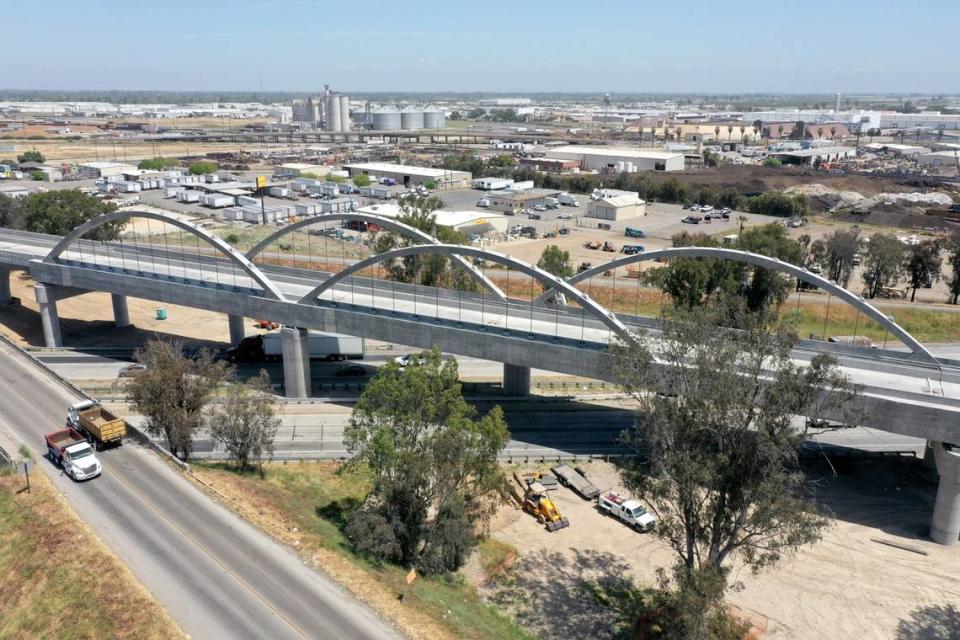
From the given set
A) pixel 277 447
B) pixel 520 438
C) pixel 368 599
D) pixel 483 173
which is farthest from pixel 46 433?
pixel 483 173

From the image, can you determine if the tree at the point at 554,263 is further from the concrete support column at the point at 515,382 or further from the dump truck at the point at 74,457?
the dump truck at the point at 74,457

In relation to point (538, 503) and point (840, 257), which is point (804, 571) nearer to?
point (538, 503)

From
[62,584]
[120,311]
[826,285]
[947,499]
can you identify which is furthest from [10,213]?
[947,499]

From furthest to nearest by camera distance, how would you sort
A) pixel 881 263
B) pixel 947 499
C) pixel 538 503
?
pixel 881 263
pixel 538 503
pixel 947 499

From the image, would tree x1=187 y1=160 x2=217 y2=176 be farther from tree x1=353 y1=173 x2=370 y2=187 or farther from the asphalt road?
the asphalt road

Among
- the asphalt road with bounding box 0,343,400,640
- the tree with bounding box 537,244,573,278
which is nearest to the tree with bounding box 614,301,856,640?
the asphalt road with bounding box 0,343,400,640

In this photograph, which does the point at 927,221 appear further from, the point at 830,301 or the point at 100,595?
the point at 100,595
